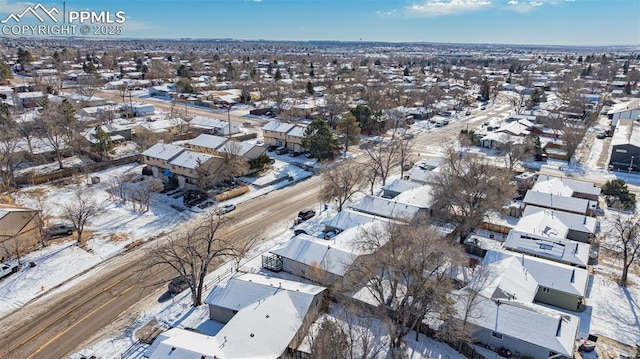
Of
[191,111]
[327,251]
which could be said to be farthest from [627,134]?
[191,111]

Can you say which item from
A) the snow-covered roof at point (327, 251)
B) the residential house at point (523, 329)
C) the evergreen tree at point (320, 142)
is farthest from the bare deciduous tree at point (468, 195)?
the evergreen tree at point (320, 142)

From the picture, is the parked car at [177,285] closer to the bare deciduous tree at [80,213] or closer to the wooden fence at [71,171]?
the bare deciduous tree at [80,213]

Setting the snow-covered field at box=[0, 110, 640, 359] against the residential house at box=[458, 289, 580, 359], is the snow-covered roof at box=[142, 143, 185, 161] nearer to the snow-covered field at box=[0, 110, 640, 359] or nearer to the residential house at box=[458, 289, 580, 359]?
the snow-covered field at box=[0, 110, 640, 359]

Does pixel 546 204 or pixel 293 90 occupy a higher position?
pixel 293 90

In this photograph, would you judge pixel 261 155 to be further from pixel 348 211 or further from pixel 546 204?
pixel 546 204

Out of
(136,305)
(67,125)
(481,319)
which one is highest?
(67,125)

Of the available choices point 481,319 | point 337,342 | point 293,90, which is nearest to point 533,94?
point 293,90
